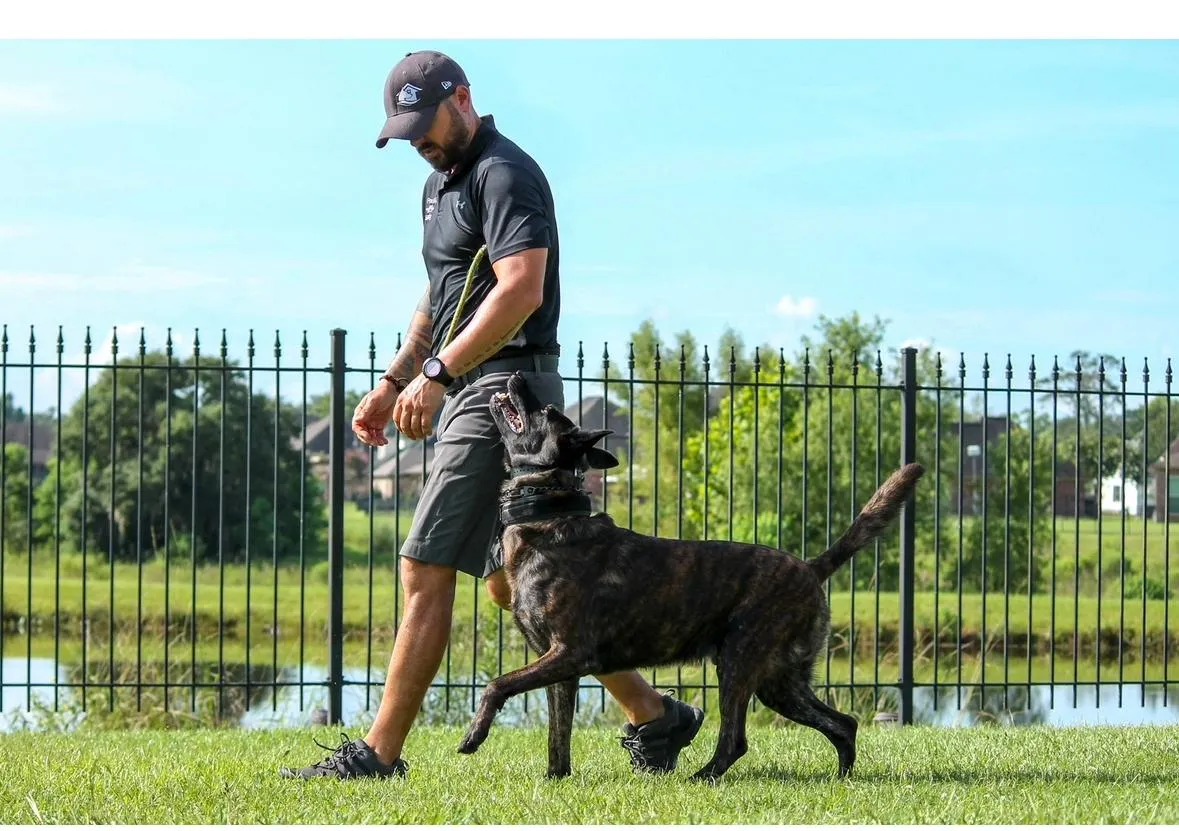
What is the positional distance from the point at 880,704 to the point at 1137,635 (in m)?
10.3

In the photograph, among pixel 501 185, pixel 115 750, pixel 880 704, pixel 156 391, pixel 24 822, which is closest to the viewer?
pixel 24 822

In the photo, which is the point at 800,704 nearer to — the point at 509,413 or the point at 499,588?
the point at 499,588

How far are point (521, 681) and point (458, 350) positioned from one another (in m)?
1.01

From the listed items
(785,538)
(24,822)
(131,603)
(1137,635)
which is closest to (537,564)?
(24,822)

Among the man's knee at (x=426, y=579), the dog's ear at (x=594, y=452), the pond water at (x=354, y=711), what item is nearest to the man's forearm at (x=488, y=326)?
the dog's ear at (x=594, y=452)

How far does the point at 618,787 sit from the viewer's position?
13.3 feet

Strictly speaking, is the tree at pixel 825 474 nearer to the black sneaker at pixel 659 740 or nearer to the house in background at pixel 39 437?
the black sneaker at pixel 659 740

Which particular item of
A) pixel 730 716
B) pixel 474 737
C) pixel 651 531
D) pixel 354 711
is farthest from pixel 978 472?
pixel 474 737

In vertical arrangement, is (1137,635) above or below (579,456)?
below

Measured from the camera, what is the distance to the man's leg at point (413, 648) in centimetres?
432

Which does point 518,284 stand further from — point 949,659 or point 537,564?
point 949,659

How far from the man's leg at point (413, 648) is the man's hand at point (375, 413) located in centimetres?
50

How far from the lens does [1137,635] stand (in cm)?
1830

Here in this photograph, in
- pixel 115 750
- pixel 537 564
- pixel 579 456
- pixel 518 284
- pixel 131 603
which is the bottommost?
pixel 131 603
